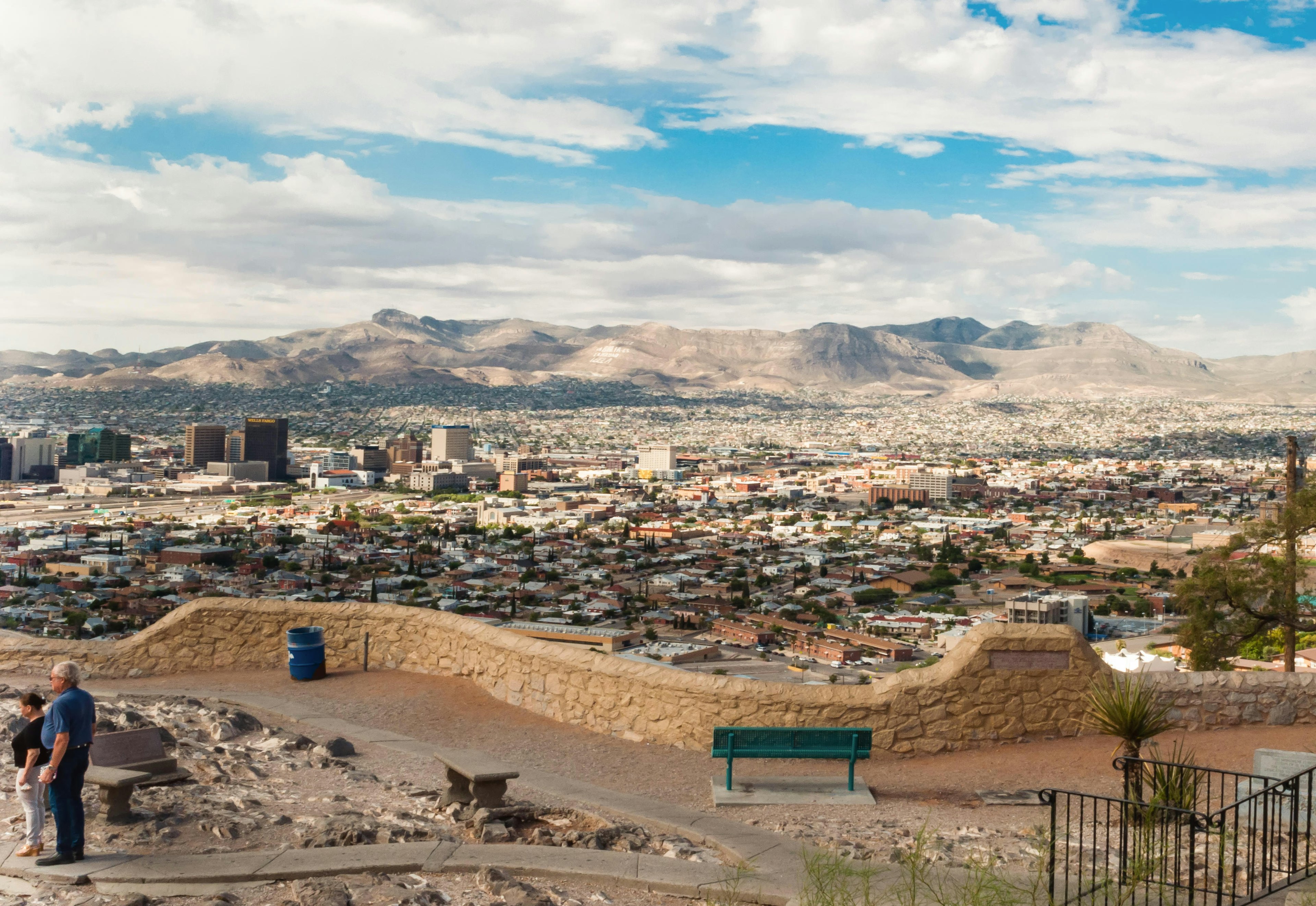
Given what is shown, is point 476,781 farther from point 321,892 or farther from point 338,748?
point 338,748

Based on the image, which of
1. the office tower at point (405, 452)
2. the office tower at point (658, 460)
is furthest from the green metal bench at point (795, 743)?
the office tower at point (658, 460)

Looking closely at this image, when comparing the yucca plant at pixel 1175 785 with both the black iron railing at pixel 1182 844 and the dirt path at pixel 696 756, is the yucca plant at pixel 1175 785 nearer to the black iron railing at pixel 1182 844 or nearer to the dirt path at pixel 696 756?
the black iron railing at pixel 1182 844

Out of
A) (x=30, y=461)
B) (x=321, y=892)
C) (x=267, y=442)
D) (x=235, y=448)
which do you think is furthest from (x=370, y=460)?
(x=321, y=892)

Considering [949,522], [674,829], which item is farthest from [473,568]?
[674,829]

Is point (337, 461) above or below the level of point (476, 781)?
below

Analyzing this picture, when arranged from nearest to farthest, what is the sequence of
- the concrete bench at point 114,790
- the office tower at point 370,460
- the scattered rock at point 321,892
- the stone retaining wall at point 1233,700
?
the scattered rock at point 321,892, the concrete bench at point 114,790, the stone retaining wall at point 1233,700, the office tower at point 370,460

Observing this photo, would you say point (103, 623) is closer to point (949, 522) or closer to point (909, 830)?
point (909, 830)

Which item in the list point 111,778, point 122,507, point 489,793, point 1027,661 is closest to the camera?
point 111,778
